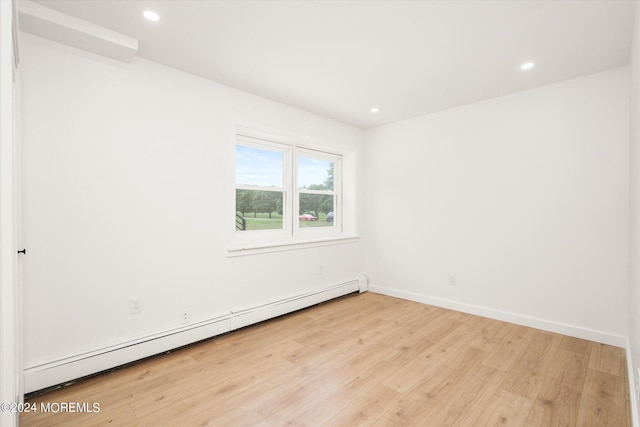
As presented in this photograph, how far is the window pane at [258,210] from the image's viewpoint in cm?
344

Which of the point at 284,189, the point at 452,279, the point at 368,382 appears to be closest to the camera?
the point at 368,382

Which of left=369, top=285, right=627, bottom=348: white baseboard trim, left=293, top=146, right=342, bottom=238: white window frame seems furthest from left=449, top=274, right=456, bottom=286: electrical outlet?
left=293, top=146, right=342, bottom=238: white window frame

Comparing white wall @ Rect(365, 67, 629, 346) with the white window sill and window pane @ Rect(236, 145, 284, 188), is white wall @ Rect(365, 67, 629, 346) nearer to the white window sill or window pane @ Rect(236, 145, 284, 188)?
the white window sill

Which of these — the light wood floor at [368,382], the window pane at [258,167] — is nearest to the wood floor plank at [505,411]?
the light wood floor at [368,382]

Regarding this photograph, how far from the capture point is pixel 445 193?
3.80 meters

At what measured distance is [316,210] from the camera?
4.35 m

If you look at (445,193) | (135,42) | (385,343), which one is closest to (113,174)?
(135,42)

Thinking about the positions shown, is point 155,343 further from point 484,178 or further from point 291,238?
point 484,178

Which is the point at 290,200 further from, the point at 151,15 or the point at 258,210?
the point at 151,15

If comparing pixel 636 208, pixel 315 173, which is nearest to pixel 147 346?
pixel 315 173

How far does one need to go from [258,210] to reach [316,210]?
100 cm

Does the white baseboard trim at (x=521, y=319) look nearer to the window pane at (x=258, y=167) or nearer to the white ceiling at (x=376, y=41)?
the window pane at (x=258, y=167)

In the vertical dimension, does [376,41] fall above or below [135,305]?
above

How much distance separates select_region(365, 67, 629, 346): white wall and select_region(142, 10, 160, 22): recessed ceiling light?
312 centimetres
